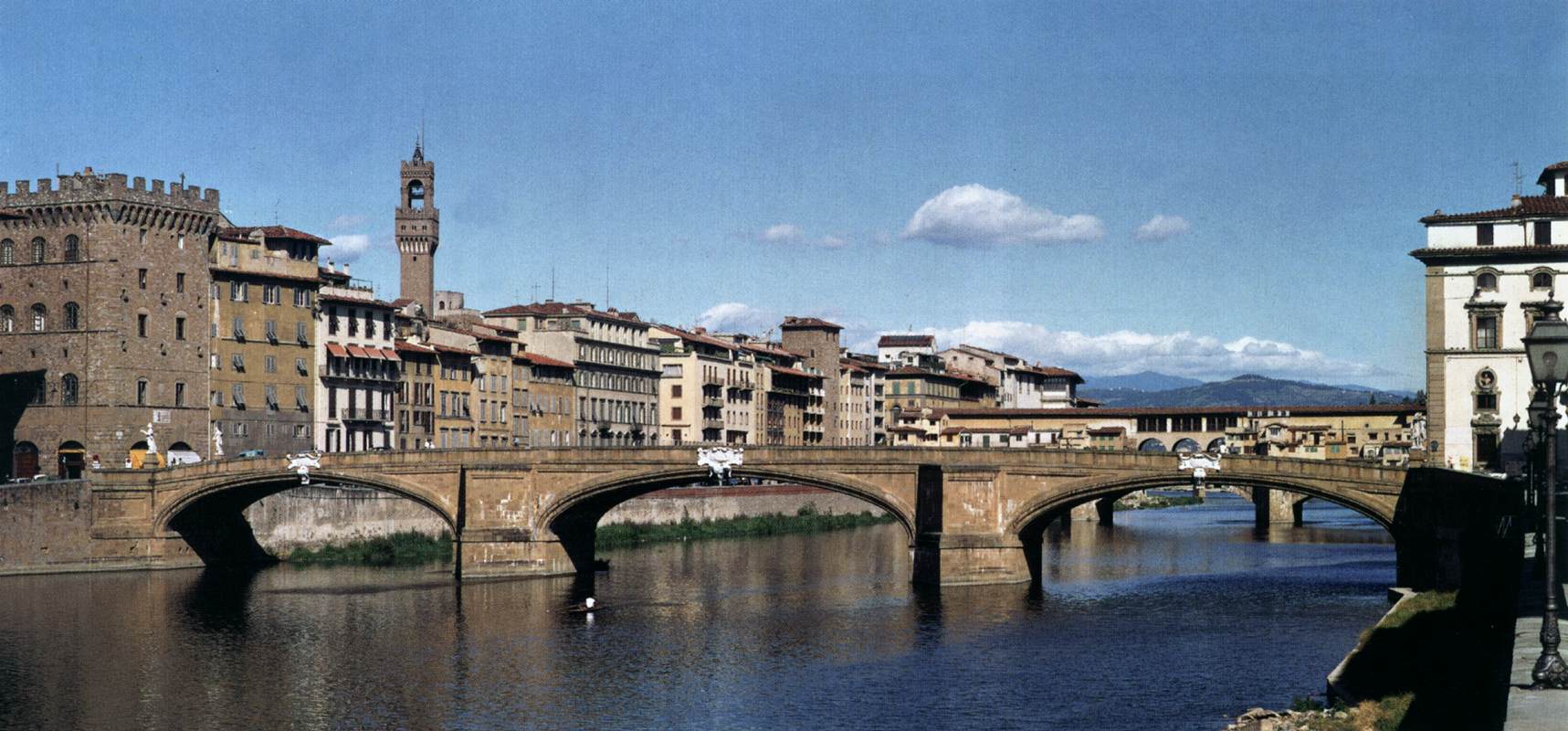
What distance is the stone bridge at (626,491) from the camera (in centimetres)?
8394

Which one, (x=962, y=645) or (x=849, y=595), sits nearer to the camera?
(x=962, y=645)

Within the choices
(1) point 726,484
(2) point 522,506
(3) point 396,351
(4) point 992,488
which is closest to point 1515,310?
(4) point 992,488

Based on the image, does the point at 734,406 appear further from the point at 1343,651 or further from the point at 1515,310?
the point at 1343,651

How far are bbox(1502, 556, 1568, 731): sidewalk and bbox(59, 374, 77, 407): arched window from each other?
9037cm

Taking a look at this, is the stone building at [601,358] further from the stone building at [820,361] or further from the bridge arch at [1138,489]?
the bridge arch at [1138,489]

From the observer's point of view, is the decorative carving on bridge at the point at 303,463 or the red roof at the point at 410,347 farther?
the red roof at the point at 410,347

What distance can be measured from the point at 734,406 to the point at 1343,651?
109 m

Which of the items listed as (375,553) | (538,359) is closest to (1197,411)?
(538,359)

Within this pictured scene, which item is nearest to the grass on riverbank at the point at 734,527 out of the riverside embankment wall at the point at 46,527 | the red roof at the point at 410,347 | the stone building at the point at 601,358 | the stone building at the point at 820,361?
the stone building at the point at 601,358

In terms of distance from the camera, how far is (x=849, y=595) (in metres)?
84.1

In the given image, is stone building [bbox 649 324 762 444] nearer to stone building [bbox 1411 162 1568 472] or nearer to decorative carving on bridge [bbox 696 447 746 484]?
decorative carving on bridge [bbox 696 447 746 484]

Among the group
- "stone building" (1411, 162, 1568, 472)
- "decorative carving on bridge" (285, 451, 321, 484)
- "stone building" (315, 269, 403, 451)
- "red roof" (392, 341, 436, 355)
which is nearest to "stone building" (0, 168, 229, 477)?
"stone building" (315, 269, 403, 451)

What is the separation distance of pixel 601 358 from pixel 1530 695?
12740 cm

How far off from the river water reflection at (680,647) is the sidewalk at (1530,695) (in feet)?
44.9
